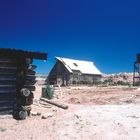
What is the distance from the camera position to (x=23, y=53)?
12523 millimetres

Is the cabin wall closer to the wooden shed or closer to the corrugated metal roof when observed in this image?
the wooden shed

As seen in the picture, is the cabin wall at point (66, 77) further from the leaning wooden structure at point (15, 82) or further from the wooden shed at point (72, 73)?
the leaning wooden structure at point (15, 82)

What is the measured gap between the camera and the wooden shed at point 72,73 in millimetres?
49325

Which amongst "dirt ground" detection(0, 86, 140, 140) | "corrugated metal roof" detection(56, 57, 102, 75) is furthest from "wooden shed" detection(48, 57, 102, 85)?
"dirt ground" detection(0, 86, 140, 140)

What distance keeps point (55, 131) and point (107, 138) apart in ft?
6.45

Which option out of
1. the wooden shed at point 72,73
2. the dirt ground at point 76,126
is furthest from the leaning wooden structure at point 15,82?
the wooden shed at point 72,73

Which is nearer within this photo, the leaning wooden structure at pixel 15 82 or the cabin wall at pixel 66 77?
the leaning wooden structure at pixel 15 82

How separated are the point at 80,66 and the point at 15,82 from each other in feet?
132

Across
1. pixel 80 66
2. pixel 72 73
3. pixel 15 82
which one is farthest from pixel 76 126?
pixel 80 66

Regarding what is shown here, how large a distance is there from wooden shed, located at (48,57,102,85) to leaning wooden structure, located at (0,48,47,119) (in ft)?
118

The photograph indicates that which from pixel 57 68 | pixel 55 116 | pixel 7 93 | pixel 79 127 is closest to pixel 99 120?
pixel 79 127

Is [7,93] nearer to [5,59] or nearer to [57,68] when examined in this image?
[5,59]

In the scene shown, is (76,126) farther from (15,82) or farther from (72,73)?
(72,73)

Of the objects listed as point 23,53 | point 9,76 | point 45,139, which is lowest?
point 45,139
